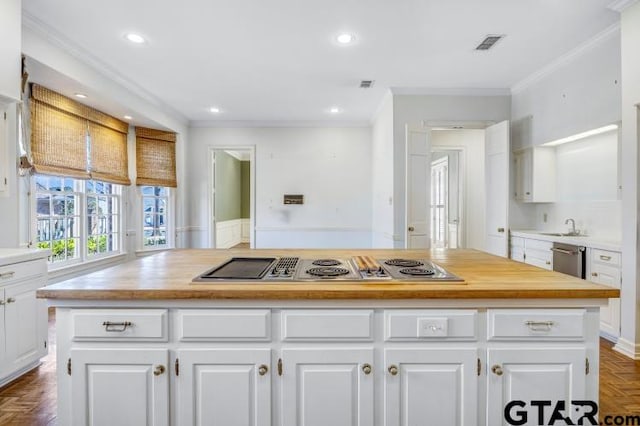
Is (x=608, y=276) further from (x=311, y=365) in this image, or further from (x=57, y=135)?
(x=57, y=135)

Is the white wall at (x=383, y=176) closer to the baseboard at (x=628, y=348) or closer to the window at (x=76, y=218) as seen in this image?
the baseboard at (x=628, y=348)

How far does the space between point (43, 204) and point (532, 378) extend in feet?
14.7

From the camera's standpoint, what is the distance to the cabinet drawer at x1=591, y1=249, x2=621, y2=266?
8.89 feet

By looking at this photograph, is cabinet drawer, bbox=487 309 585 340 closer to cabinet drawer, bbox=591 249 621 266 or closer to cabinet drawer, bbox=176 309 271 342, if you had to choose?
cabinet drawer, bbox=176 309 271 342

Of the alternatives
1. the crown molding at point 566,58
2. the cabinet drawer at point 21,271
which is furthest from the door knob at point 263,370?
the crown molding at point 566,58

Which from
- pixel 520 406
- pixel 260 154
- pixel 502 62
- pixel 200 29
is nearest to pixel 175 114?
pixel 260 154

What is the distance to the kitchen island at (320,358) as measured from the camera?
4.31ft

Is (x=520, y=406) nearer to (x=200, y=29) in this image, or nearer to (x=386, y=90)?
(x=200, y=29)

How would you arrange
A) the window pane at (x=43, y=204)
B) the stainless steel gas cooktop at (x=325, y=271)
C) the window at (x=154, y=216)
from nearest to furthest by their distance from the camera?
the stainless steel gas cooktop at (x=325, y=271), the window pane at (x=43, y=204), the window at (x=154, y=216)

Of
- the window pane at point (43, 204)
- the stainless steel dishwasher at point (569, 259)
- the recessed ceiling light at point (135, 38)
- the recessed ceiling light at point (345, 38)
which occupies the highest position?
the recessed ceiling light at point (135, 38)

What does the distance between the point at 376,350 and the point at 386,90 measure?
3.72m

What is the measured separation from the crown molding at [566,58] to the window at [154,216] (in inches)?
210

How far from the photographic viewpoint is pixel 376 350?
4.38 ft

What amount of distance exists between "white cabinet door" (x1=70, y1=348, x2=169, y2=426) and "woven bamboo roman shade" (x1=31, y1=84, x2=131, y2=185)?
284cm
